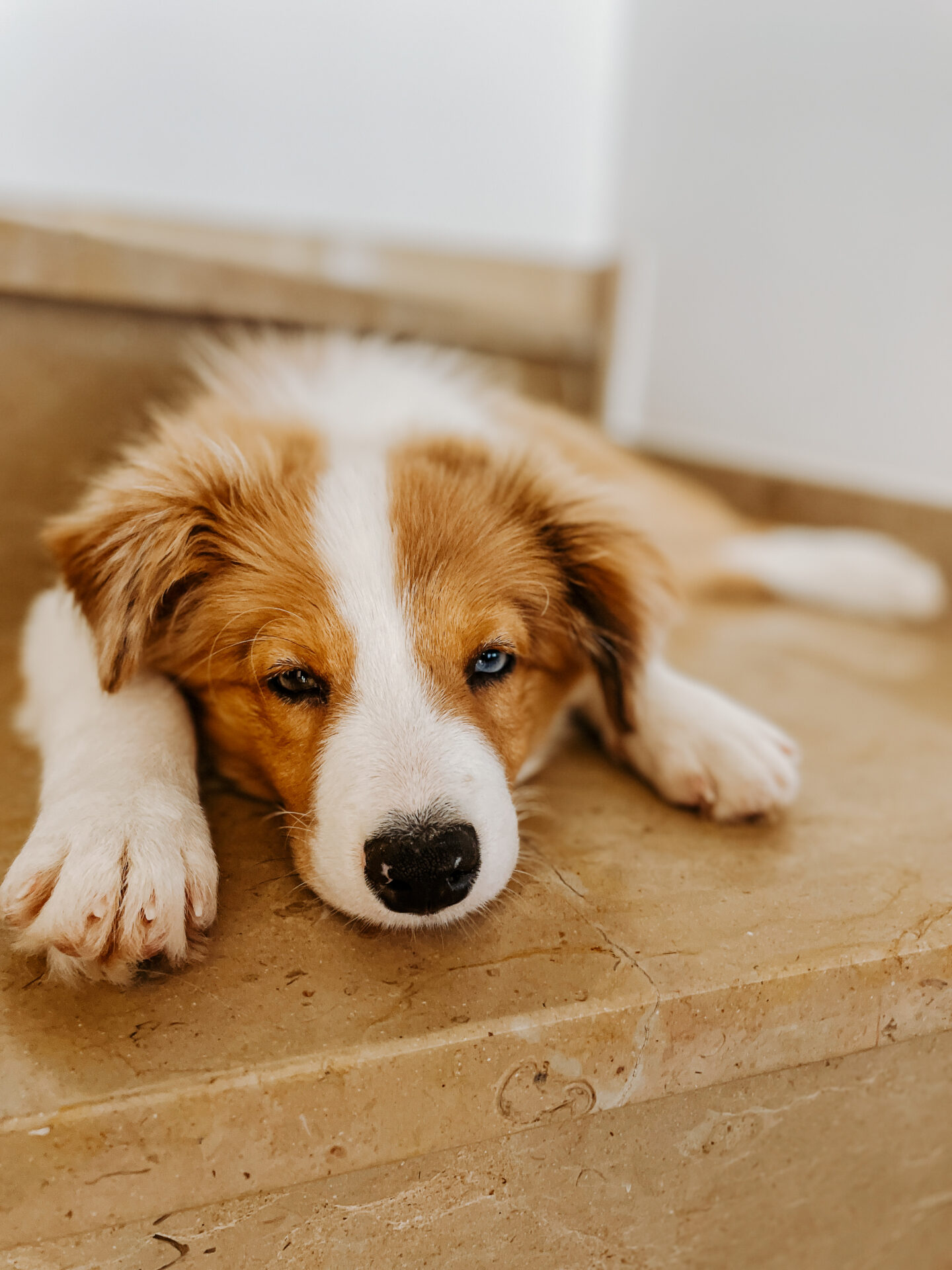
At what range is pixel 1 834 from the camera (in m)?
1.28

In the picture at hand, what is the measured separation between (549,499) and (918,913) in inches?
33.3

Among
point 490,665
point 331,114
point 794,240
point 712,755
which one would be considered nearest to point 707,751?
point 712,755

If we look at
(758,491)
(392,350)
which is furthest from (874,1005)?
(758,491)

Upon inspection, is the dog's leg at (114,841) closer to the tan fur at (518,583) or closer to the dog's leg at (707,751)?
the tan fur at (518,583)

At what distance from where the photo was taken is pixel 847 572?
2.89m

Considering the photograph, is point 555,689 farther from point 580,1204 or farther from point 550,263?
point 550,263

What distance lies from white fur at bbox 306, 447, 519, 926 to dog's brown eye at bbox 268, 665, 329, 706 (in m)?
0.07

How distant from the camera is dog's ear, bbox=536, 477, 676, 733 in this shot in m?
1.49

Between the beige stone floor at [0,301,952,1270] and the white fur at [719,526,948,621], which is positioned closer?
the beige stone floor at [0,301,952,1270]

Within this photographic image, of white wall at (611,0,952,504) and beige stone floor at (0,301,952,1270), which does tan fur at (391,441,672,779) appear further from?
white wall at (611,0,952,504)

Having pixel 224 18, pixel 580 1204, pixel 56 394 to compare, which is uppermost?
pixel 224 18

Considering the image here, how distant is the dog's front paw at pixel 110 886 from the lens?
996 millimetres

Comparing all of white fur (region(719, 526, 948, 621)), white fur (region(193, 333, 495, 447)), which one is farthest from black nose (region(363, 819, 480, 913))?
white fur (region(719, 526, 948, 621))

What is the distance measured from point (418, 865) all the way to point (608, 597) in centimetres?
62
